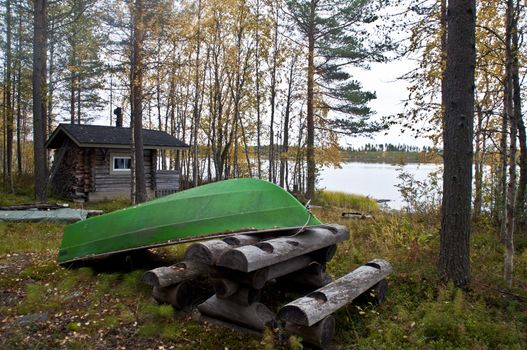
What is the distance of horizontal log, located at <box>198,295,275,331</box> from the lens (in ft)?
12.7

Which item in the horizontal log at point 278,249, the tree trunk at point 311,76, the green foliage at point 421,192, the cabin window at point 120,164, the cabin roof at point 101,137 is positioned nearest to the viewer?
the horizontal log at point 278,249

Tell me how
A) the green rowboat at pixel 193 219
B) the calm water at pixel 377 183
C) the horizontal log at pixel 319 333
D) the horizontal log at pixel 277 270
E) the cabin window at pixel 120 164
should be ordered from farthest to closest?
1. the cabin window at pixel 120 164
2. the calm water at pixel 377 183
3. the green rowboat at pixel 193 219
4. the horizontal log at pixel 277 270
5. the horizontal log at pixel 319 333

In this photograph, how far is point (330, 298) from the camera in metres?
3.66

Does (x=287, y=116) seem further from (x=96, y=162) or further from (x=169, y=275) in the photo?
(x=169, y=275)

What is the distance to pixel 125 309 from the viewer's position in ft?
14.9

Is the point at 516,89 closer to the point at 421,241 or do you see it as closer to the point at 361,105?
the point at 421,241

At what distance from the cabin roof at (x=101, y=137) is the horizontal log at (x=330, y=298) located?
1470cm

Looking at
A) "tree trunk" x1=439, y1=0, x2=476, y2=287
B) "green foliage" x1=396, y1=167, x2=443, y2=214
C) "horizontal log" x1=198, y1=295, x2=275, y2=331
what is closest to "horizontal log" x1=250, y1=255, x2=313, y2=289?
"horizontal log" x1=198, y1=295, x2=275, y2=331

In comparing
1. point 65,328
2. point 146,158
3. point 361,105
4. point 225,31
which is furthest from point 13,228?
point 361,105

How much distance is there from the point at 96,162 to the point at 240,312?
15181mm

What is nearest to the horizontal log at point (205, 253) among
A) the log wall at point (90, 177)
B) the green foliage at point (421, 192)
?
the green foliage at point (421, 192)

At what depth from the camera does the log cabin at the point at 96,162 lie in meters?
16.9

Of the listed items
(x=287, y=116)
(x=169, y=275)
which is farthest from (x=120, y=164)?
(x=169, y=275)

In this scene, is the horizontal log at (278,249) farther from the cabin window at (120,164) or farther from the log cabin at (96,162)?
the cabin window at (120,164)
